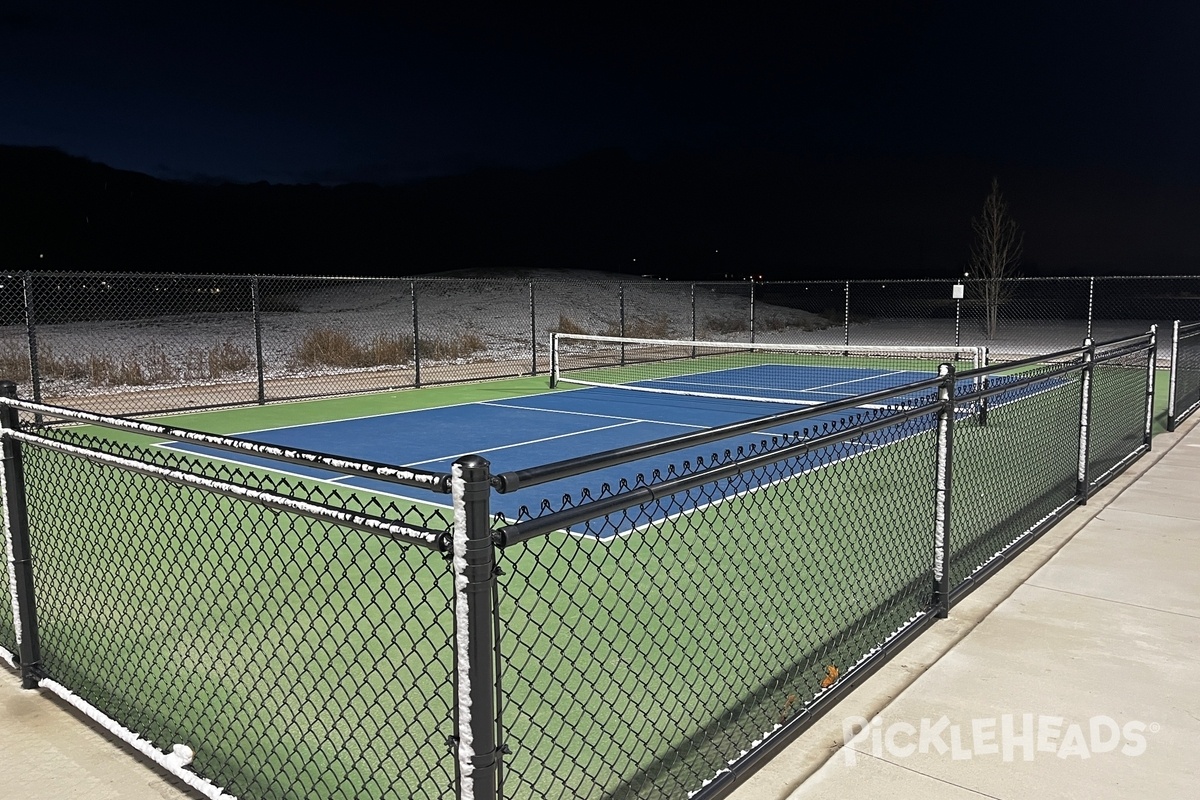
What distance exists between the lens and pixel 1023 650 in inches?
199

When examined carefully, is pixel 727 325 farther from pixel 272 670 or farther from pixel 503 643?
pixel 272 670

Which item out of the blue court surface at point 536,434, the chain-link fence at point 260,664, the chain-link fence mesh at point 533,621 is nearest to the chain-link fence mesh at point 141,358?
the blue court surface at point 536,434

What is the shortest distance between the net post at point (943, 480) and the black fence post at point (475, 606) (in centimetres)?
348

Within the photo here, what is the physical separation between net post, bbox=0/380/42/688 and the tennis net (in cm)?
1118

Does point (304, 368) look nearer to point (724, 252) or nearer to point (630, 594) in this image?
point (630, 594)

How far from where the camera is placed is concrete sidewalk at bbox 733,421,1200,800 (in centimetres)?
372

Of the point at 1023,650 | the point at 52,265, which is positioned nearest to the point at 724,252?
the point at 52,265

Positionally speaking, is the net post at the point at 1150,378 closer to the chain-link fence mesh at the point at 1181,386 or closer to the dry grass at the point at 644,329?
the chain-link fence mesh at the point at 1181,386

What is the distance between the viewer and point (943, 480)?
5.33 metres

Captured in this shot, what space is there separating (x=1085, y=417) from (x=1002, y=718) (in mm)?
4575

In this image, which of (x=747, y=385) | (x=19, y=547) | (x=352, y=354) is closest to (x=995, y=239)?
(x=747, y=385)

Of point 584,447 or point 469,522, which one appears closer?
point 469,522

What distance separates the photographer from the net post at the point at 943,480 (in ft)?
17.3

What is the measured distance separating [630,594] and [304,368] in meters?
21.2
